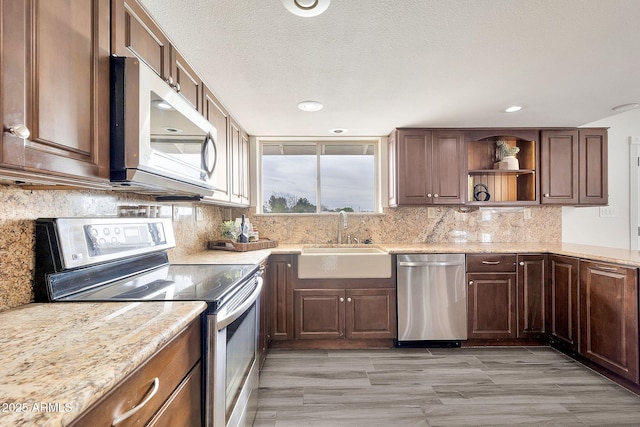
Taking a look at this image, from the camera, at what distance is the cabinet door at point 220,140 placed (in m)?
2.15

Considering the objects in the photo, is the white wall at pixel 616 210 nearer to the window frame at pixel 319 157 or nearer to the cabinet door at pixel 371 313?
the window frame at pixel 319 157

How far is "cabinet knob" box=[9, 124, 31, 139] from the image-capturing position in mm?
744

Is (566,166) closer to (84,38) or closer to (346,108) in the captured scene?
(346,108)

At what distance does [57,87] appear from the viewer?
2.89 ft

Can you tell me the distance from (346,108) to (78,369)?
2410 millimetres

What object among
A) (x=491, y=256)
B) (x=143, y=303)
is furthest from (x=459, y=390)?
(x=143, y=303)

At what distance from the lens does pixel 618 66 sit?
→ 6.27 ft

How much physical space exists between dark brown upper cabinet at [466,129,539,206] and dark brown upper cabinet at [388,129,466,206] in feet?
0.62

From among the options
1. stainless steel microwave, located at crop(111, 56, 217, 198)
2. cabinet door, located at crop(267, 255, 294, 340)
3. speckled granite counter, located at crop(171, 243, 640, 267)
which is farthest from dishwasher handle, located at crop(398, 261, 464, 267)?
stainless steel microwave, located at crop(111, 56, 217, 198)

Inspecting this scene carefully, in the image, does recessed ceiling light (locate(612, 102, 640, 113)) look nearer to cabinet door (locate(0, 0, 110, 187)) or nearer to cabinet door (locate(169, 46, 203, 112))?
cabinet door (locate(169, 46, 203, 112))

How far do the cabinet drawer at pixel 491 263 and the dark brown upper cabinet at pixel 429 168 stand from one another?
0.62m

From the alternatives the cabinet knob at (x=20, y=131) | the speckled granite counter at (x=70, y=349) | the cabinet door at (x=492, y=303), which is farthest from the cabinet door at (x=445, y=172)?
the cabinet knob at (x=20, y=131)

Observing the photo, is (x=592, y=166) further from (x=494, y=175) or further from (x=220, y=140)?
(x=220, y=140)

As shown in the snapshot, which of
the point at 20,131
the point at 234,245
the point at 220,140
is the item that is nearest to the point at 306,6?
the point at 20,131
